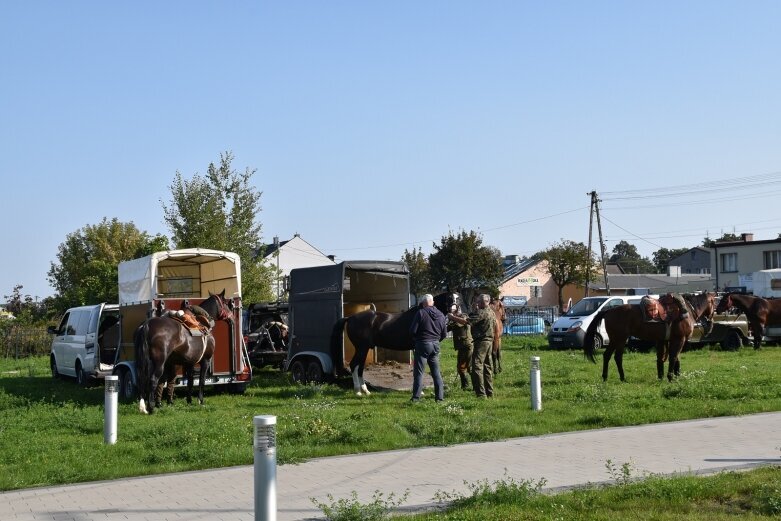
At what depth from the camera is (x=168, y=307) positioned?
17609mm

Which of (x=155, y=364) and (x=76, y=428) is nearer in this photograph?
(x=76, y=428)

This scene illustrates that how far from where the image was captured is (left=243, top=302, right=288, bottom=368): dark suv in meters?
23.6

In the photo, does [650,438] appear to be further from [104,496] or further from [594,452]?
[104,496]

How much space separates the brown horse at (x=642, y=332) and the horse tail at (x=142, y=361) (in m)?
9.44

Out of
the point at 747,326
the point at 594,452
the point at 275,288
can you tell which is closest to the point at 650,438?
the point at 594,452

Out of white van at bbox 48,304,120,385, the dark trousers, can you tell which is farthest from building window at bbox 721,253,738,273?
the dark trousers

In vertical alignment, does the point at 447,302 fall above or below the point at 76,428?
above

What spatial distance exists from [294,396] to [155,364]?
3.00 meters

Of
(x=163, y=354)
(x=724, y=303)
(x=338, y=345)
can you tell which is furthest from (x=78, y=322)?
(x=724, y=303)

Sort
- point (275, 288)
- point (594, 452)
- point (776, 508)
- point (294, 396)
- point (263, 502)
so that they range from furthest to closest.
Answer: point (275, 288) → point (294, 396) → point (594, 452) → point (776, 508) → point (263, 502)

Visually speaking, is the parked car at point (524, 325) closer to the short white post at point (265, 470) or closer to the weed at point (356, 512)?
the weed at point (356, 512)

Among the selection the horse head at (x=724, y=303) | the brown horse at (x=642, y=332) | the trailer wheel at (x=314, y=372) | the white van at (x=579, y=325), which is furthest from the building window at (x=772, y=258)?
the trailer wheel at (x=314, y=372)

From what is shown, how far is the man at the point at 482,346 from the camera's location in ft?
54.1

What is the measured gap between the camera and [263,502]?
6.63m
